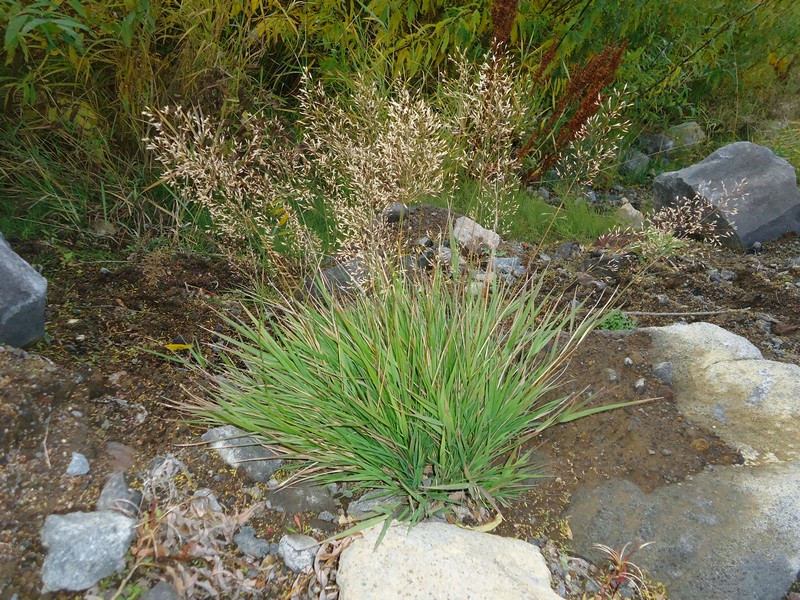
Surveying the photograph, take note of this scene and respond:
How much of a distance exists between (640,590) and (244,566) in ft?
3.30

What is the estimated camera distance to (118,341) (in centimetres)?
252

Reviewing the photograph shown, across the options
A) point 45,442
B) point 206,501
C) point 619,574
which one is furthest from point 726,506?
point 45,442

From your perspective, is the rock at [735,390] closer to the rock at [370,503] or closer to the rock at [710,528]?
the rock at [710,528]

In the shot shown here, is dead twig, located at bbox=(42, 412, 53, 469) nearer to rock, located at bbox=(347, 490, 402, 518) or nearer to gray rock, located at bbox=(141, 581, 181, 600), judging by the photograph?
gray rock, located at bbox=(141, 581, 181, 600)

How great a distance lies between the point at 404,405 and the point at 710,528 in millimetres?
912

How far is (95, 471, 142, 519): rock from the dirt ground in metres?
0.03

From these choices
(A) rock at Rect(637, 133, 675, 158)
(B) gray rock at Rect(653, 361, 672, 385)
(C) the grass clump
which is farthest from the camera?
(A) rock at Rect(637, 133, 675, 158)

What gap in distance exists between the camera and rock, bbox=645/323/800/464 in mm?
2152

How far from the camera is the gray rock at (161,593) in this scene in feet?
4.87

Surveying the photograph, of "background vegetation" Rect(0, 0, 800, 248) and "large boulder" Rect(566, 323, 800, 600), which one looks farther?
"background vegetation" Rect(0, 0, 800, 248)

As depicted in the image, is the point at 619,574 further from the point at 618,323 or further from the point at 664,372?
the point at 618,323

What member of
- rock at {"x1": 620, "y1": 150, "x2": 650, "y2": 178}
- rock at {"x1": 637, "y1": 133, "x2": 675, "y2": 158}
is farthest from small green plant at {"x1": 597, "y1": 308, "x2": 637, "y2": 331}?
rock at {"x1": 637, "y1": 133, "x2": 675, "y2": 158}

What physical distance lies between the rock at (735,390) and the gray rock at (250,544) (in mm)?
1479

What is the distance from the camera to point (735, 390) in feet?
7.63
